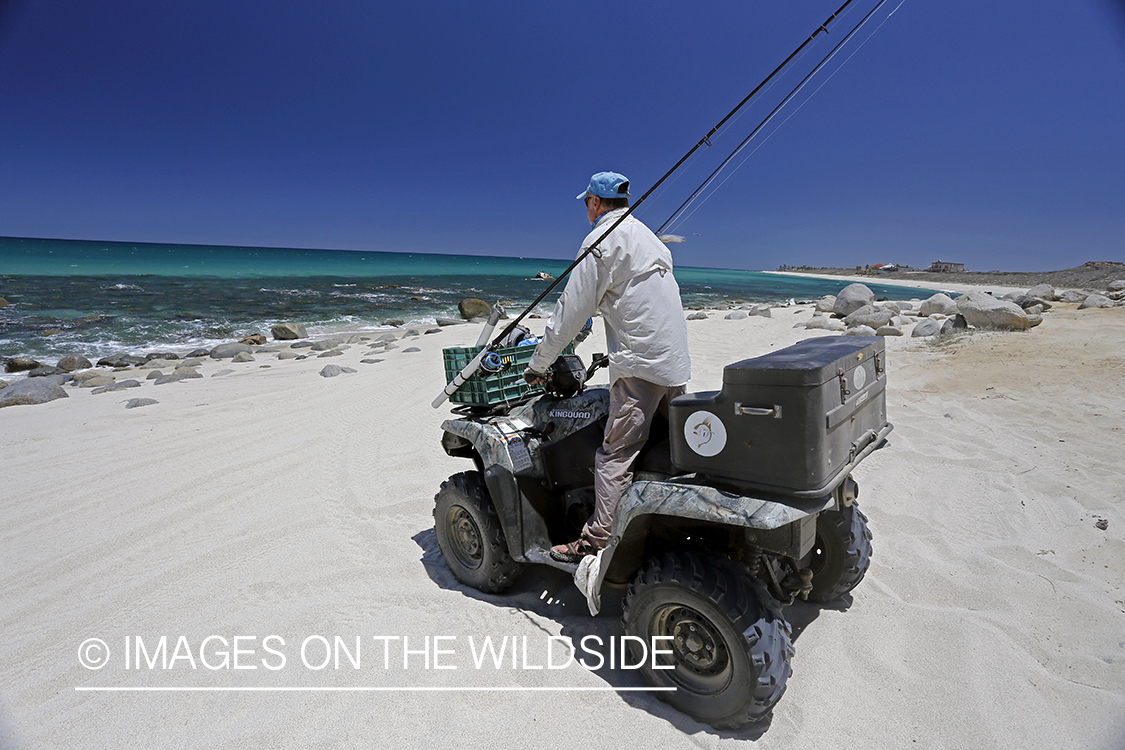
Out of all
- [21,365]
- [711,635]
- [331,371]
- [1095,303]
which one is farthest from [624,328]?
[1095,303]

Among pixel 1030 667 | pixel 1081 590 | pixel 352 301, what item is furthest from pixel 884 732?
pixel 352 301

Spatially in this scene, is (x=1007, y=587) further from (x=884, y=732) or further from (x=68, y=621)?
(x=68, y=621)

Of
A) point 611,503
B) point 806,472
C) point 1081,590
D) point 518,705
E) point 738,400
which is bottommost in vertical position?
point 518,705

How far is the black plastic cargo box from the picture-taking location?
1.96m

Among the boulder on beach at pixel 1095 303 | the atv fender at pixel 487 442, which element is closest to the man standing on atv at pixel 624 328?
the atv fender at pixel 487 442

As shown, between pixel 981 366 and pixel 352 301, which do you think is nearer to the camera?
pixel 981 366

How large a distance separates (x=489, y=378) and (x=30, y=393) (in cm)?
913

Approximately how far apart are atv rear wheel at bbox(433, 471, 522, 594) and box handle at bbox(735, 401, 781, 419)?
68.6 inches

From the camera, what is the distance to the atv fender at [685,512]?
2008mm

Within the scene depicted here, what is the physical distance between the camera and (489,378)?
3404mm

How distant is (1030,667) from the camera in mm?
2561

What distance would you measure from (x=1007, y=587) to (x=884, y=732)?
1.54 meters

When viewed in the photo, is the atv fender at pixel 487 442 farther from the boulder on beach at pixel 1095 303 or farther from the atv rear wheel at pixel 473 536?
the boulder on beach at pixel 1095 303

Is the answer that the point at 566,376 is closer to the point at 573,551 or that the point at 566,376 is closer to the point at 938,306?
the point at 573,551
